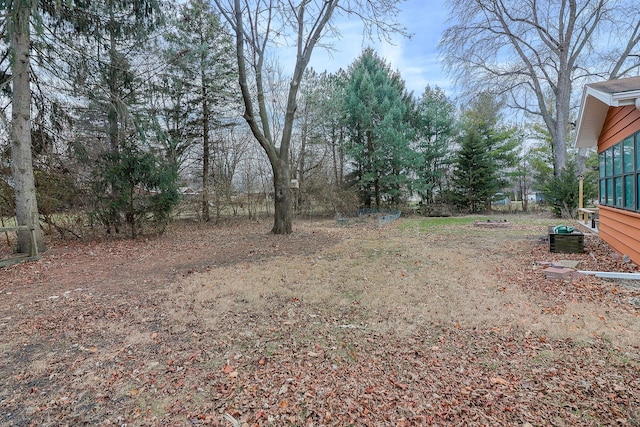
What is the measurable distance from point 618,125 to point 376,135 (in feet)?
32.5

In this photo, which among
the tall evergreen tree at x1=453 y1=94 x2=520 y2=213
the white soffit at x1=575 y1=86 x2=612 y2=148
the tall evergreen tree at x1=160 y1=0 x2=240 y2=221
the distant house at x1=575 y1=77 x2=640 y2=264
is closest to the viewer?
the distant house at x1=575 y1=77 x2=640 y2=264

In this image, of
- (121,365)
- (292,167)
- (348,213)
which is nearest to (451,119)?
(348,213)

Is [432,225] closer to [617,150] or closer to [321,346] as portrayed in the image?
[617,150]

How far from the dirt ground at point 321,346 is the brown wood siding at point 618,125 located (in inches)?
83.0

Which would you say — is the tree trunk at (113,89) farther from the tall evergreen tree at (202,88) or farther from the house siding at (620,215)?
the house siding at (620,215)

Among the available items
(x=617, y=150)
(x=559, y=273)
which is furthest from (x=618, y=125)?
(x=559, y=273)

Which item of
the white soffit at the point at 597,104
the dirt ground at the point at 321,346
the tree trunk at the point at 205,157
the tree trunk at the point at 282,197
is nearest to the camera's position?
the dirt ground at the point at 321,346

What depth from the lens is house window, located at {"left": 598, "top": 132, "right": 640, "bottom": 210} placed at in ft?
Answer: 15.5

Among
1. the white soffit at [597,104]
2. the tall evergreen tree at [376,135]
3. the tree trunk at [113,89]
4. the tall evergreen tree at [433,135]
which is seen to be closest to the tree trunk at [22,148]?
the tree trunk at [113,89]

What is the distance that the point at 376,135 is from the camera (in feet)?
48.5

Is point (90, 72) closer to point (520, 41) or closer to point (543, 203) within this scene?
point (520, 41)

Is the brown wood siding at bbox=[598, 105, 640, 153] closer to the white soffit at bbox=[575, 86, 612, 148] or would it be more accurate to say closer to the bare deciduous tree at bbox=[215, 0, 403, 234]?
the white soffit at bbox=[575, 86, 612, 148]

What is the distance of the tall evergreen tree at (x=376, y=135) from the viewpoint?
570 inches

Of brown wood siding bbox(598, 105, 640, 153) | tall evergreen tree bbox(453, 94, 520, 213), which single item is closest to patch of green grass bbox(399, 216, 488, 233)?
brown wood siding bbox(598, 105, 640, 153)
